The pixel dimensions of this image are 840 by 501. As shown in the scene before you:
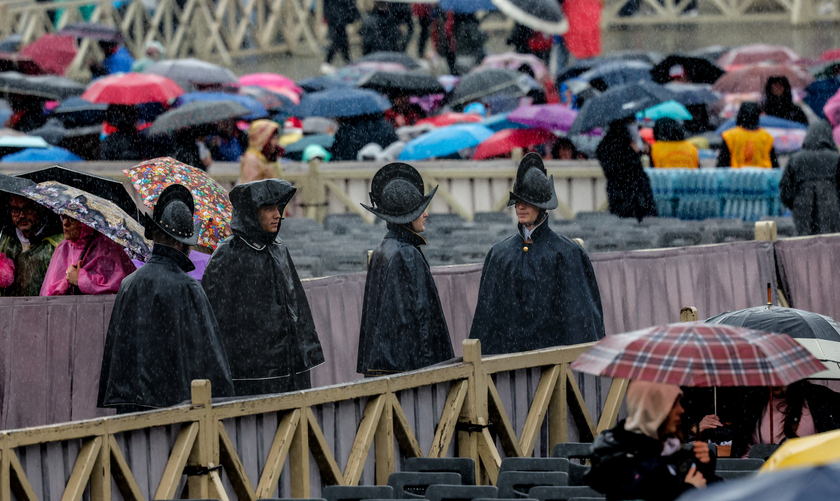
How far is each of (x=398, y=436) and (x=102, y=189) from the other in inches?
119

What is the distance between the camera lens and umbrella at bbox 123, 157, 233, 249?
8852 millimetres

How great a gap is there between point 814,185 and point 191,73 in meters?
10.0

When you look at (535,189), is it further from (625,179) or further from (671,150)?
(671,150)

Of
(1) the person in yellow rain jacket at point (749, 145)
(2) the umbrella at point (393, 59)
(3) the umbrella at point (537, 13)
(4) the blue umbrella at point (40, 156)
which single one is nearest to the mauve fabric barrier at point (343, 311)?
(1) the person in yellow rain jacket at point (749, 145)

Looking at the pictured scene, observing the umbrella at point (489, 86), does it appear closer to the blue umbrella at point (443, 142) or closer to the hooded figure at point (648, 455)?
the blue umbrella at point (443, 142)

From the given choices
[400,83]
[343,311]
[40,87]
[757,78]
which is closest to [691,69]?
[757,78]

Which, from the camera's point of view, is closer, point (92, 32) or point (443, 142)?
point (443, 142)

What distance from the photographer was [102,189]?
9219mm

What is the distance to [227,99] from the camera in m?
17.8

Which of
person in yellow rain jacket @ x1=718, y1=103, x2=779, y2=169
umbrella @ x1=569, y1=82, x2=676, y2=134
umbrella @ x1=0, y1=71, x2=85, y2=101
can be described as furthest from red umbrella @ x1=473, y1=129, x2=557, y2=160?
umbrella @ x1=0, y1=71, x2=85, y2=101

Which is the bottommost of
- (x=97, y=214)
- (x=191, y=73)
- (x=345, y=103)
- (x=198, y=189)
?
(x=97, y=214)

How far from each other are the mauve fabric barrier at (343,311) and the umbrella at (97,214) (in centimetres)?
55

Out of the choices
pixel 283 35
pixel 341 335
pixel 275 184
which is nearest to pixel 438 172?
pixel 341 335

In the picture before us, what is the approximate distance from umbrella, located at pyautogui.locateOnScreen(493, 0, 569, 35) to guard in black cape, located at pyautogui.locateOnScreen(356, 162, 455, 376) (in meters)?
14.4
